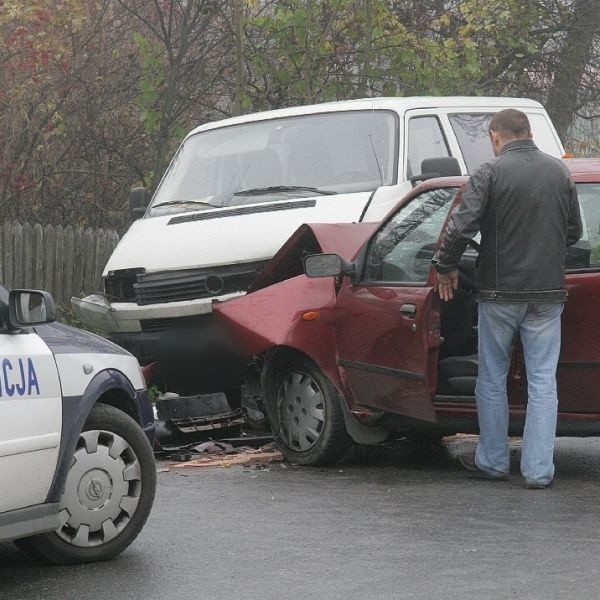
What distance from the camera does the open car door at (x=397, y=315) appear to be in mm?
8648

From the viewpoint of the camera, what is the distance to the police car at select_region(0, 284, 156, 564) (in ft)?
19.5

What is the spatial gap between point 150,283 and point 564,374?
3601mm

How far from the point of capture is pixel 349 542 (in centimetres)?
688

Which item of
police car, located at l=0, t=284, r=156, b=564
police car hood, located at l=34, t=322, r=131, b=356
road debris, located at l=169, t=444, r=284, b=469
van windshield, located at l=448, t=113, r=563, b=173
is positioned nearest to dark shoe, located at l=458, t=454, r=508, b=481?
road debris, located at l=169, t=444, r=284, b=469

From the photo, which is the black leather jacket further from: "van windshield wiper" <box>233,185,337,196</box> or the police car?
"van windshield wiper" <box>233,185,337,196</box>

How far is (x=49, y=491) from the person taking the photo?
6.16m

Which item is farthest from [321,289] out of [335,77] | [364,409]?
[335,77]

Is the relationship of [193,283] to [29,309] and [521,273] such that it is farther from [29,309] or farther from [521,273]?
[29,309]

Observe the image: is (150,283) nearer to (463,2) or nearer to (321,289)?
(321,289)

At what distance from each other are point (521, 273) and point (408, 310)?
666mm

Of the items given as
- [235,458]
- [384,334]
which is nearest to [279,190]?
[235,458]

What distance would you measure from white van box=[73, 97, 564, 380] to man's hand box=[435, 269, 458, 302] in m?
2.36

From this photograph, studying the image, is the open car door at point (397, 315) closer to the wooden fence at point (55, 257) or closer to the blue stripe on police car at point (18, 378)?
the blue stripe on police car at point (18, 378)

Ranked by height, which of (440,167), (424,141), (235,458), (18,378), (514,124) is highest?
(514,124)
